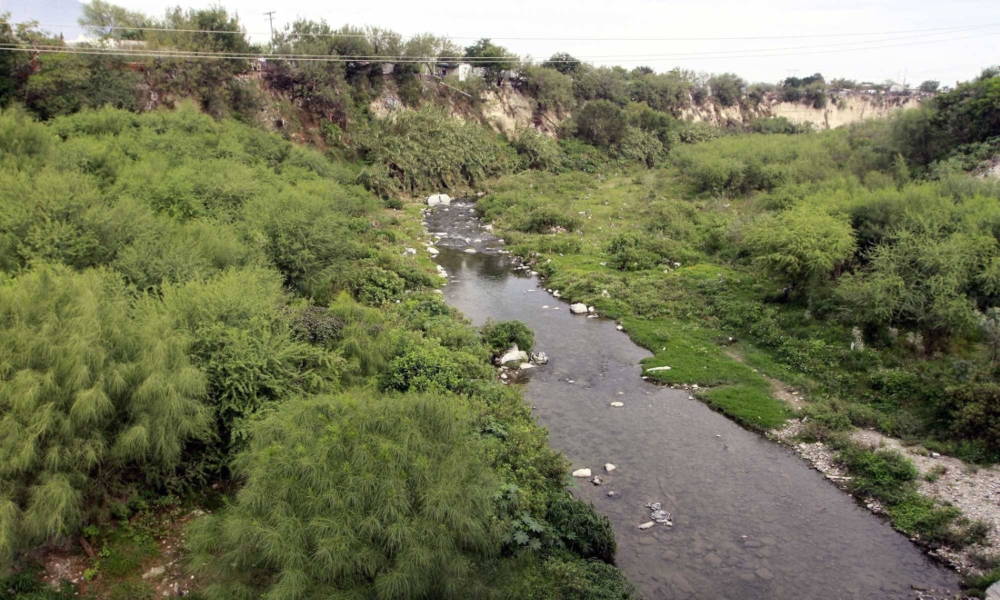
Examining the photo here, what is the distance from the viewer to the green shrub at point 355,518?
7.21 meters

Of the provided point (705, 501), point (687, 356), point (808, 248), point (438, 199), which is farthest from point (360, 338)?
point (438, 199)

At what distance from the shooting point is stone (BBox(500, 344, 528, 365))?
61.5 ft

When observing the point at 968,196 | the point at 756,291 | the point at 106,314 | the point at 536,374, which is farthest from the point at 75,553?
the point at 968,196

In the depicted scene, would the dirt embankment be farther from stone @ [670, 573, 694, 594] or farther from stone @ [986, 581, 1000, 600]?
stone @ [670, 573, 694, 594]

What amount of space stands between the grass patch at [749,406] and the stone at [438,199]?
28.9m

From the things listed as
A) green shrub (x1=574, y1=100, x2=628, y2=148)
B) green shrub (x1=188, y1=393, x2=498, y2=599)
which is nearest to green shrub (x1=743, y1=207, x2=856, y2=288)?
green shrub (x1=188, y1=393, x2=498, y2=599)

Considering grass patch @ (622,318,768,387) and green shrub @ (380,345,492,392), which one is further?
grass patch @ (622,318,768,387)

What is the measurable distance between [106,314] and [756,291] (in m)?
21.6

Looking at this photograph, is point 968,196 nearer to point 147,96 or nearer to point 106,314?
point 106,314

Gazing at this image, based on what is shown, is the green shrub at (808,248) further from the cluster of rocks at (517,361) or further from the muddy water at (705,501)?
the cluster of rocks at (517,361)

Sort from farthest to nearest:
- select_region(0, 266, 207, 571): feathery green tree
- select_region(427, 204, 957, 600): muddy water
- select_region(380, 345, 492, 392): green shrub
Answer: select_region(380, 345, 492, 392): green shrub, select_region(427, 204, 957, 600): muddy water, select_region(0, 266, 207, 571): feathery green tree

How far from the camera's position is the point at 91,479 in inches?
362

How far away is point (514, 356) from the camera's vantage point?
18.9 metres

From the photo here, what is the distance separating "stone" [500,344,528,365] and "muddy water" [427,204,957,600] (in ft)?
2.75
